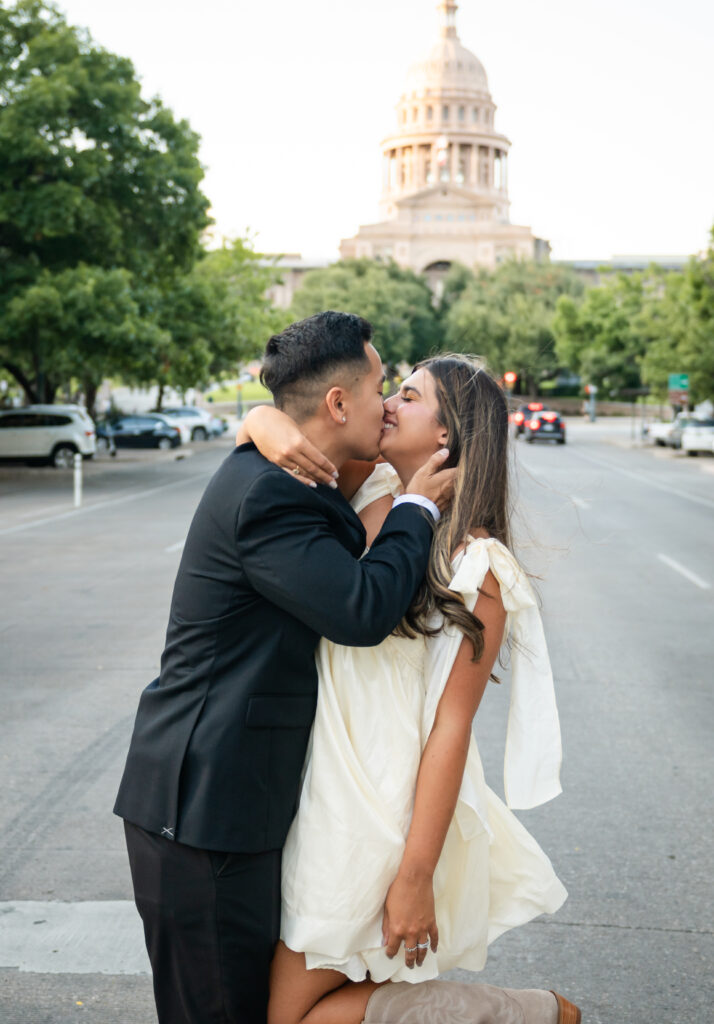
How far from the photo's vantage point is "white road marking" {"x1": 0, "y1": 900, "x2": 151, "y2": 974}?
12.4ft

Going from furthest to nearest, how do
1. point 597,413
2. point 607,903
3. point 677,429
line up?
1. point 597,413
2. point 677,429
3. point 607,903

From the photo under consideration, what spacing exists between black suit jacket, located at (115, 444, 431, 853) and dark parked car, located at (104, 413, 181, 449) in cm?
4435

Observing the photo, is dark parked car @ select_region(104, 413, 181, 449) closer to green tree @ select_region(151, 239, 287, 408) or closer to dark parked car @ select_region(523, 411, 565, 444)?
green tree @ select_region(151, 239, 287, 408)

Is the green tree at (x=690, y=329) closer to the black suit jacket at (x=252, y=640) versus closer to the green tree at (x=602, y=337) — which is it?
the green tree at (x=602, y=337)

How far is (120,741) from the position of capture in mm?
6422

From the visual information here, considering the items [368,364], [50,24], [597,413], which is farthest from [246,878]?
[597,413]

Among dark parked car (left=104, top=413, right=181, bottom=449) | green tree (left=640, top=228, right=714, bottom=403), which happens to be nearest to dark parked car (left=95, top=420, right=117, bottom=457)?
dark parked car (left=104, top=413, right=181, bottom=449)

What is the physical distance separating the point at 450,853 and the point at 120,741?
4164 mm

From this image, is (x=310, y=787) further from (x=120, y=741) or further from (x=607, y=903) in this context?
(x=120, y=741)

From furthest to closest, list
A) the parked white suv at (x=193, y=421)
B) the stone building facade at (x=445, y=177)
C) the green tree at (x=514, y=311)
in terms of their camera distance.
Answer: the stone building facade at (x=445, y=177) → the green tree at (x=514, y=311) → the parked white suv at (x=193, y=421)

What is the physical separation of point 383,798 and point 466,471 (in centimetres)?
68

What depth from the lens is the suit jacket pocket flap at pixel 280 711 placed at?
7.51 ft

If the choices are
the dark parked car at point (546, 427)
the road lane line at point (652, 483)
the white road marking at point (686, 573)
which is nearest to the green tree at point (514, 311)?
the dark parked car at point (546, 427)

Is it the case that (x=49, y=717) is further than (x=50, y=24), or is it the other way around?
(x=50, y=24)
